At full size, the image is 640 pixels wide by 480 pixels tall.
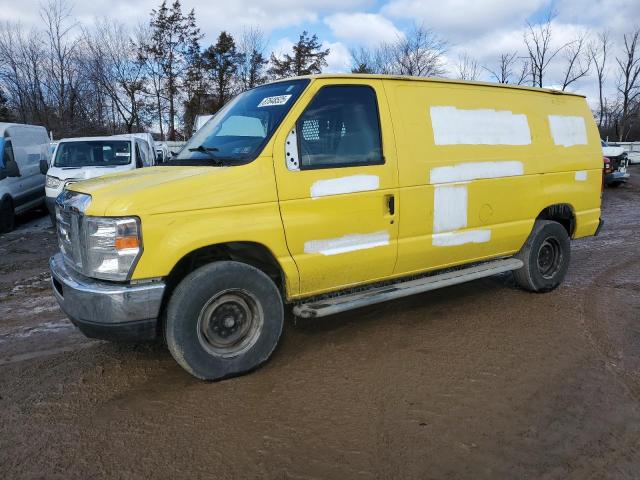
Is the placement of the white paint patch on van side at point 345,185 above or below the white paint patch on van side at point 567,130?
below

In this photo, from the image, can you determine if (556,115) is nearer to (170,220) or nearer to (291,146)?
(291,146)

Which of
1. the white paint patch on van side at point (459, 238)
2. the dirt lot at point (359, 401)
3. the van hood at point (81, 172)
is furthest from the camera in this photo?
the van hood at point (81, 172)

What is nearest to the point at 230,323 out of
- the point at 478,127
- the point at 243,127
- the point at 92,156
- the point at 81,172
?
the point at 243,127

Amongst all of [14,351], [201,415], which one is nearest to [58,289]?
[14,351]

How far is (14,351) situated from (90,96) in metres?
33.3

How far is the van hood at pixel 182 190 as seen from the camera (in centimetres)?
332

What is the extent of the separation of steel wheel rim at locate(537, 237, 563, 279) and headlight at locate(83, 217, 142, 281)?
14.6ft

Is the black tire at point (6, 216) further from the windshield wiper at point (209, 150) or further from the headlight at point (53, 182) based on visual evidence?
the windshield wiper at point (209, 150)

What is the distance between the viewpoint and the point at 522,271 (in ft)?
18.8

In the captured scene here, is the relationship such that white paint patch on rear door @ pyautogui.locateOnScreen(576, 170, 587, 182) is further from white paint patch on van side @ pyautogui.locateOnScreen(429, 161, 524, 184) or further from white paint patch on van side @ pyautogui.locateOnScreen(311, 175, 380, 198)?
white paint patch on van side @ pyautogui.locateOnScreen(311, 175, 380, 198)

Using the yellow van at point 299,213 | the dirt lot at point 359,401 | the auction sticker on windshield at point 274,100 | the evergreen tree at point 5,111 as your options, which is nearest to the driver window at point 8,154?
the dirt lot at point 359,401

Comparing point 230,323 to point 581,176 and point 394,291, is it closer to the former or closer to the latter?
point 394,291

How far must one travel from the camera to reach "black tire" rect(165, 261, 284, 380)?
354 centimetres

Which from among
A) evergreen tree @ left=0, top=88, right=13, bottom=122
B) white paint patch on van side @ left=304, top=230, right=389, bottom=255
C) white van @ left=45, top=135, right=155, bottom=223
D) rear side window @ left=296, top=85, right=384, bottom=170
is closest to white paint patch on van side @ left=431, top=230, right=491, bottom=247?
white paint patch on van side @ left=304, top=230, right=389, bottom=255
